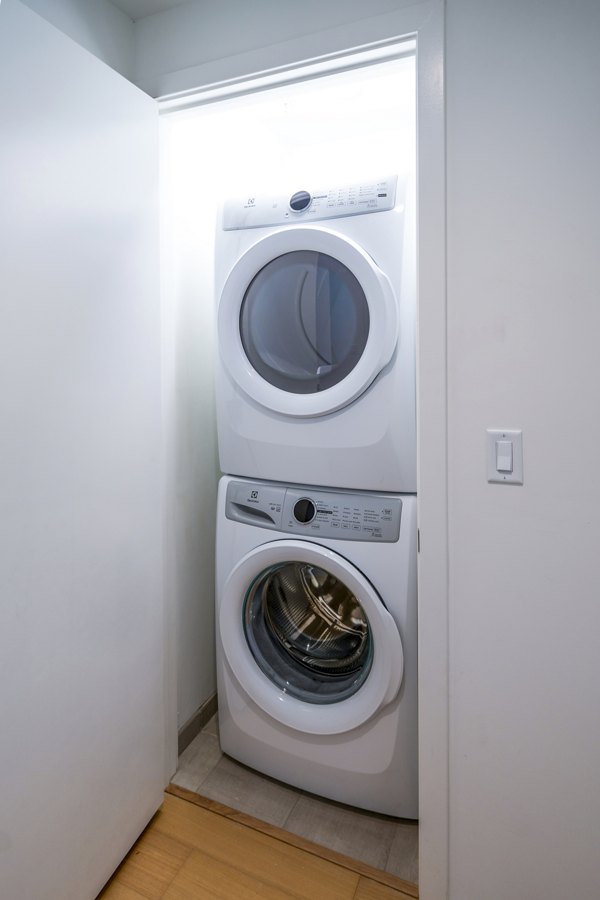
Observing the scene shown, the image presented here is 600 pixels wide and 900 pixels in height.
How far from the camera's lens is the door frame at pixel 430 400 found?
3.42 feet

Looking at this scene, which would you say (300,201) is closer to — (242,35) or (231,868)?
(242,35)

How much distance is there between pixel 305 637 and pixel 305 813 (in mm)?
509

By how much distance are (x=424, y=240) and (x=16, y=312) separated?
2.82ft

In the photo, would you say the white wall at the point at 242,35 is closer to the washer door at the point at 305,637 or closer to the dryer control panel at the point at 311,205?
the dryer control panel at the point at 311,205

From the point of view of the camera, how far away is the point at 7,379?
2.92 ft

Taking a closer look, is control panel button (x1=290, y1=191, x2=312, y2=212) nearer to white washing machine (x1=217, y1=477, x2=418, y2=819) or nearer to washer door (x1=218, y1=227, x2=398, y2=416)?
washer door (x1=218, y1=227, x2=398, y2=416)

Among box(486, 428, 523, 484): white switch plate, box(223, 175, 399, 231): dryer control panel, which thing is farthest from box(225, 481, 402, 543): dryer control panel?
box(223, 175, 399, 231): dryer control panel

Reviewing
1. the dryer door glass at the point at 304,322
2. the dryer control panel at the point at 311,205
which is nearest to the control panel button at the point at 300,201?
the dryer control panel at the point at 311,205

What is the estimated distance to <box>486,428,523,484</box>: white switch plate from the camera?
103 centimetres

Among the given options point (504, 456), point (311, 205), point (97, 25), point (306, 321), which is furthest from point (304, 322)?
point (97, 25)

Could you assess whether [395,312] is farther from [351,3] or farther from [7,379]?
[7,379]

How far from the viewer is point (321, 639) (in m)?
1.53

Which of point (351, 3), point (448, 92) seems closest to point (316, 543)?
point (448, 92)

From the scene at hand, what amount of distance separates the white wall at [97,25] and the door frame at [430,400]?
17.8 inches
